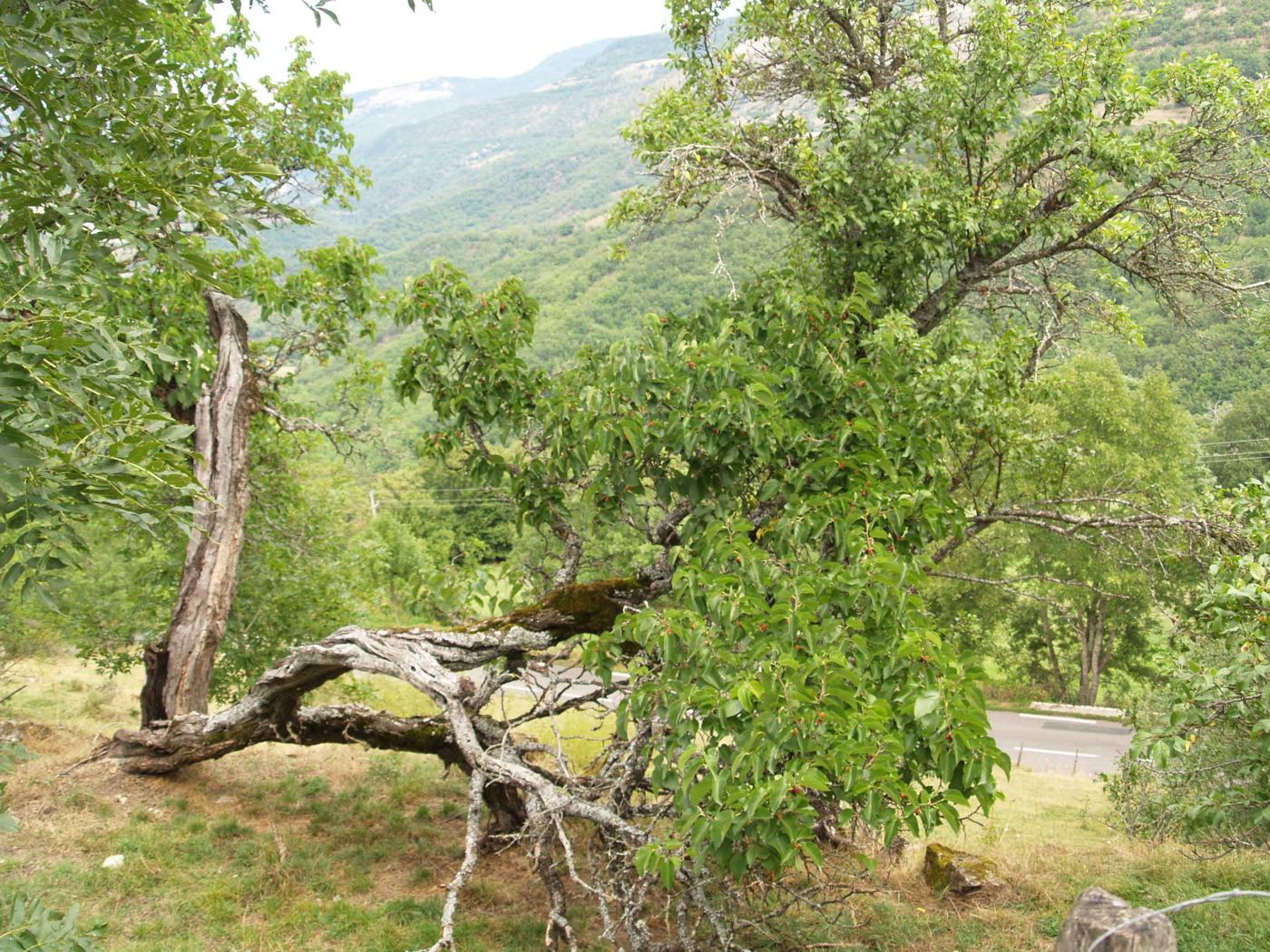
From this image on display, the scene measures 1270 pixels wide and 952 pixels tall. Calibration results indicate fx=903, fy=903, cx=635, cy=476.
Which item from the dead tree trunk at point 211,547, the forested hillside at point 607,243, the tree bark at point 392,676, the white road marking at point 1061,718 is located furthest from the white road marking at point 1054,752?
the dead tree trunk at point 211,547

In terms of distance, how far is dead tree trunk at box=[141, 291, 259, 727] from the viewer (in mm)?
7758

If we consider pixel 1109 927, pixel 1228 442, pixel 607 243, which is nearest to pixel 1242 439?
pixel 1228 442

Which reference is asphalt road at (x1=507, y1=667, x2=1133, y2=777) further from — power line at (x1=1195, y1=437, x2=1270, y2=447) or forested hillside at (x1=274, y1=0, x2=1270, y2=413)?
power line at (x1=1195, y1=437, x2=1270, y2=447)

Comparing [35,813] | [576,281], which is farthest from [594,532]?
[576,281]

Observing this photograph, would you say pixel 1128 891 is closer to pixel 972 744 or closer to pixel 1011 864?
pixel 1011 864

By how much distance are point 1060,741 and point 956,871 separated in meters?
19.3

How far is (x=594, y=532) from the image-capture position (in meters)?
6.24

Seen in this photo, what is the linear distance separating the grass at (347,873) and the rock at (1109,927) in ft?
6.65

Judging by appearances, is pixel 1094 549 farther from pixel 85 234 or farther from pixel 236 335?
pixel 85 234

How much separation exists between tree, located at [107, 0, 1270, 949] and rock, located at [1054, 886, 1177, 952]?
73 cm

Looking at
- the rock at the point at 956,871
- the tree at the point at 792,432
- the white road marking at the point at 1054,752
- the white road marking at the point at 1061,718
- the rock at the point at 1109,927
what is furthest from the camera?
the white road marking at the point at 1061,718

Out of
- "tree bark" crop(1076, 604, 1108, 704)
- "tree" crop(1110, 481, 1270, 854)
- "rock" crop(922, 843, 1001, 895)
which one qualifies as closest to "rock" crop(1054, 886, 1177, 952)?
"tree" crop(1110, 481, 1270, 854)

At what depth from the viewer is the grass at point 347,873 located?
214 inches

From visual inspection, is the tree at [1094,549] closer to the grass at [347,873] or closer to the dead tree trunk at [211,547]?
the grass at [347,873]
